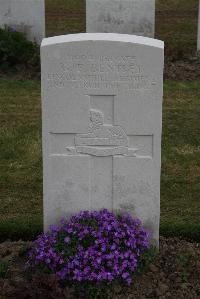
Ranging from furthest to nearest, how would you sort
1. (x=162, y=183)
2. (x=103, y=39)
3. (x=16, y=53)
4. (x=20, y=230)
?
(x=16, y=53), (x=162, y=183), (x=20, y=230), (x=103, y=39)

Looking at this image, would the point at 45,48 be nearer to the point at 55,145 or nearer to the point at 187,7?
the point at 55,145

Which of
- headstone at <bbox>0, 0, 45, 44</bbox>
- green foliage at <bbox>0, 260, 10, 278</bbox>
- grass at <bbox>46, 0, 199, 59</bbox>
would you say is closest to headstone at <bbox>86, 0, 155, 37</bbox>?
grass at <bbox>46, 0, 199, 59</bbox>

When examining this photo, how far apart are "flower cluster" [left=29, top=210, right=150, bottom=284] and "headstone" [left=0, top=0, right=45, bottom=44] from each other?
735cm

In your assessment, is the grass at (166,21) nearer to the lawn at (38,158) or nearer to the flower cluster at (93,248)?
the lawn at (38,158)

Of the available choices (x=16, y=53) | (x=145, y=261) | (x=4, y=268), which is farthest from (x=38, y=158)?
(x=16, y=53)

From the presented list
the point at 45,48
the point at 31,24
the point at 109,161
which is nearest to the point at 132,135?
the point at 109,161

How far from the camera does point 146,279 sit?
4.95 metres

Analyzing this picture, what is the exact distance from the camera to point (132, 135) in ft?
16.1

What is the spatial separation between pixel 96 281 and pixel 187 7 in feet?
46.8

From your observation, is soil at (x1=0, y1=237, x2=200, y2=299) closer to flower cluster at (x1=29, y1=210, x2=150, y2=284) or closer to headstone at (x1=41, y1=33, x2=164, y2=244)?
flower cluster at (x1=29, y1=210, x2=150, y2=284)

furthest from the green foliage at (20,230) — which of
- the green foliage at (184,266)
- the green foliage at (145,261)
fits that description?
the green foliage at (184,266)

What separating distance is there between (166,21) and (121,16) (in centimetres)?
452

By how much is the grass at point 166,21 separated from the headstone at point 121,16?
0.67 meters

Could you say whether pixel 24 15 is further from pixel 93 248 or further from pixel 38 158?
pixel 93 248
